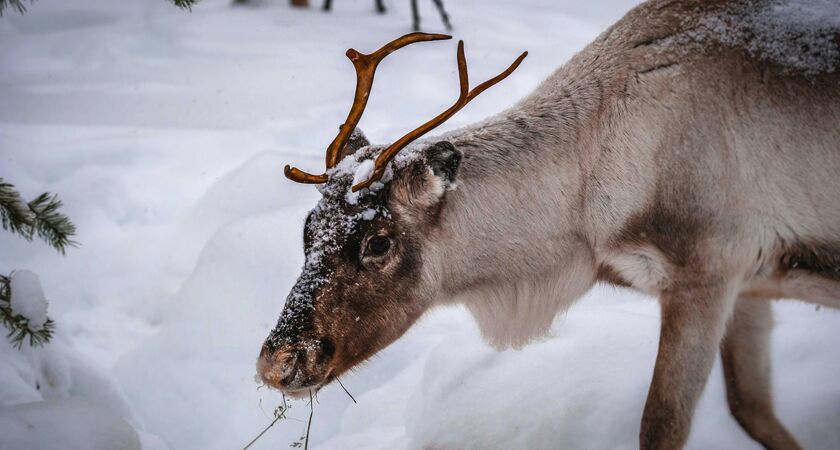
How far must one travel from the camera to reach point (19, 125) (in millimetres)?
5238

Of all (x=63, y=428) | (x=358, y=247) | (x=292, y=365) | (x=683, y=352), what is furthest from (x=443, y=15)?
(x=63, y=428)

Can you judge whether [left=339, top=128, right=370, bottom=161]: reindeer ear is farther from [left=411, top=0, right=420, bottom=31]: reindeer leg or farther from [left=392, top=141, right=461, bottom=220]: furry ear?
[left=411, top=0, right=420, bottom=31]: reindeer leg

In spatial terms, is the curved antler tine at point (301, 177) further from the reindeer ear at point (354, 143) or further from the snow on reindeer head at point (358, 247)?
the reindeer ear at point (354, 143)

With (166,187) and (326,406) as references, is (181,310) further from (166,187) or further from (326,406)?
(166,187)

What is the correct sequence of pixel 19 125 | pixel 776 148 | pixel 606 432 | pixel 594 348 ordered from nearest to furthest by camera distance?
pixel 776 148, pixel 606 432, pixel 594 348, pixel 19 125

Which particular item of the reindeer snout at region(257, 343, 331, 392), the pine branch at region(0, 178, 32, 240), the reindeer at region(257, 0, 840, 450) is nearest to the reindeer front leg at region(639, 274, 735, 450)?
the reindeer at region(257, 0, 840, 450)

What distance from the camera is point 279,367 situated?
202cm

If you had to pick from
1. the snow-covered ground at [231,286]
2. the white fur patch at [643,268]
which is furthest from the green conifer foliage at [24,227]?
the white fur patch at [643,268]

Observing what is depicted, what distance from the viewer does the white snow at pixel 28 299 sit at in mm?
2240

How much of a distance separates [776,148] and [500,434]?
141 cm

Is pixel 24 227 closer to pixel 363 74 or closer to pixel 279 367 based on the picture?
pixel 279 367

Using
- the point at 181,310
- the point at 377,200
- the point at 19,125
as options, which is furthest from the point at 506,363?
the point at 19,125

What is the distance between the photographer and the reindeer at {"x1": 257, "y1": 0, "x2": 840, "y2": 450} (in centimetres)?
211

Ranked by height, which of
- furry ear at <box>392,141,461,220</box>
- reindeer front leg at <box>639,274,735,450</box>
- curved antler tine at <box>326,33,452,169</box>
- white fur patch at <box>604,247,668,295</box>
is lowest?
reindeer front leg at <box>639,274,735,450</box>
